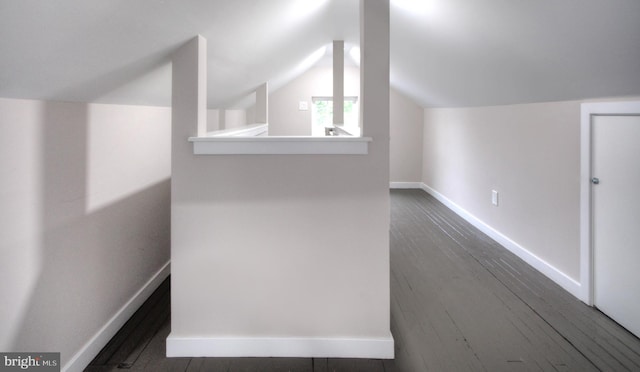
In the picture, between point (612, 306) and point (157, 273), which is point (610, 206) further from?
point (157, 273)

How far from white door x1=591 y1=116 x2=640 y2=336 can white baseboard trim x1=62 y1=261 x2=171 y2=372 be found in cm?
260

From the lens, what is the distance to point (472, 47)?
9.44 feet

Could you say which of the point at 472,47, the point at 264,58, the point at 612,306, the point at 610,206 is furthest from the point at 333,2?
the point at 612,306

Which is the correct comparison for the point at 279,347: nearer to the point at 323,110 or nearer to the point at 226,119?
the point at 226,119

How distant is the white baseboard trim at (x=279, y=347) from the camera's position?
195cm

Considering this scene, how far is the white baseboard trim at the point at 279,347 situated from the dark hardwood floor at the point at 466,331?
3 centimetres

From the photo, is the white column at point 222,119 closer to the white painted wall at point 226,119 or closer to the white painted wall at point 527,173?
the white painted wall at point 226,119

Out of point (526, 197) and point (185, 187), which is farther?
point (526, 197)

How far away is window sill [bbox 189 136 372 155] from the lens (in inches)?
75.2

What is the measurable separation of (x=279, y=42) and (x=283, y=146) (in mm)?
1827

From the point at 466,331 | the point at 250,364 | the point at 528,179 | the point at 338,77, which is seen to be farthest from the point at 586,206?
the point at 338,77

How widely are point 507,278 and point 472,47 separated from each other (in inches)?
62.8

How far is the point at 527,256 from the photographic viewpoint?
323cm

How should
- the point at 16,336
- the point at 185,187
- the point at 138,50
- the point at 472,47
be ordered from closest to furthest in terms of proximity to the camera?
the point at 16,336 < the point at 138,50 < the point at 185,187 < the point at 472,47
